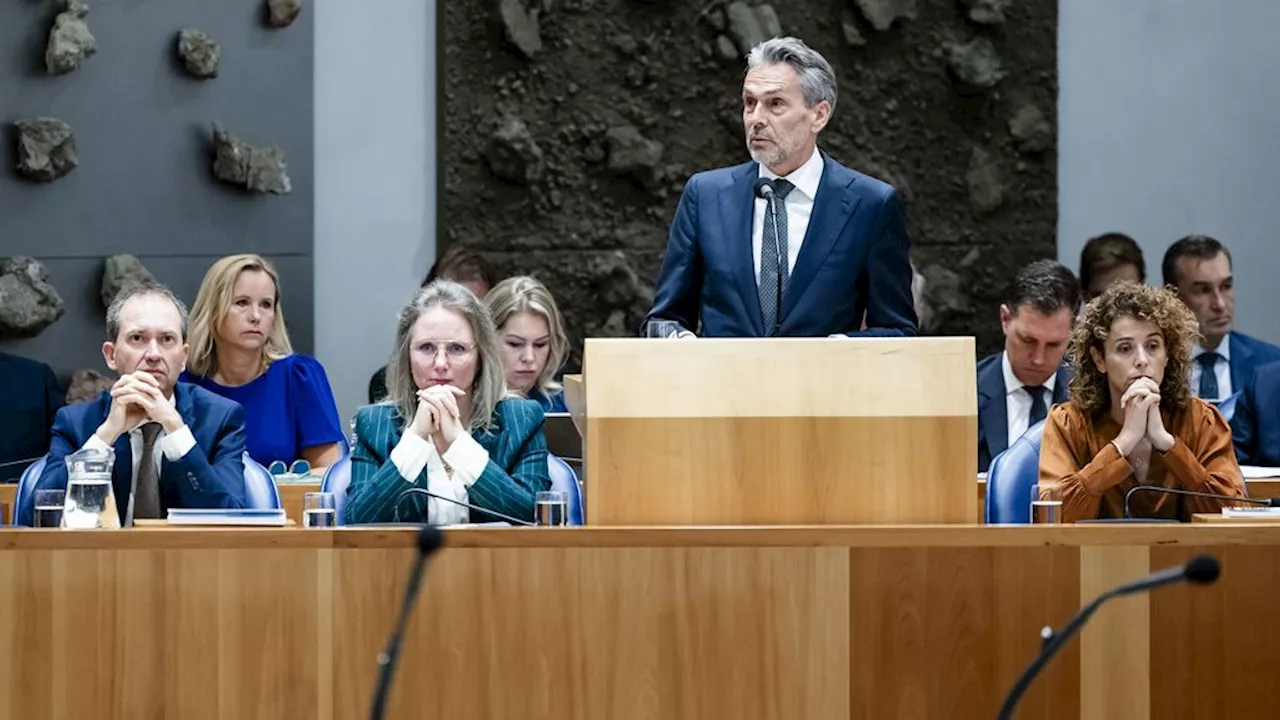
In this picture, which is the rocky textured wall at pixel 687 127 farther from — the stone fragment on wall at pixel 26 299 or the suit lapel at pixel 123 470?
the suit lapel at pixel 123 470

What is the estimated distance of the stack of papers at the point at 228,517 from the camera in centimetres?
297

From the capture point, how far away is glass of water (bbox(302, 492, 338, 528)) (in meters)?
3.12

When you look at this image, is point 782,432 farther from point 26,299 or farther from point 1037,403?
point 26,299

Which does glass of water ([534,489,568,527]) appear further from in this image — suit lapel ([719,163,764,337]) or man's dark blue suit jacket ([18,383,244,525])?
suit lapel ([719,163,764,337])

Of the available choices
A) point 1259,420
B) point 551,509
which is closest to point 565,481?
point 551,509

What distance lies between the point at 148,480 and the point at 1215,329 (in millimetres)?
3412

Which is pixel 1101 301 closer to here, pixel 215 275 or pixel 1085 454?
pixel 1085 454

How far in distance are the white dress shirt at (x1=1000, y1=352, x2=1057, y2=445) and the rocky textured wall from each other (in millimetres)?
1300

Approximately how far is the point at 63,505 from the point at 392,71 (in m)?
3.33

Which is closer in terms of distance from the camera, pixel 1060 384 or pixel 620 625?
pixel 620 625

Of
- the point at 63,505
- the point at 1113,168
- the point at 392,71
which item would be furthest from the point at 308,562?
the point at 1113,168

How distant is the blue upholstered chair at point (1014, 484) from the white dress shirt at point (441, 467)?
3.50 ft

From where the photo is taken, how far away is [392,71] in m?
6.32

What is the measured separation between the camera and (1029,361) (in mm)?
5070
